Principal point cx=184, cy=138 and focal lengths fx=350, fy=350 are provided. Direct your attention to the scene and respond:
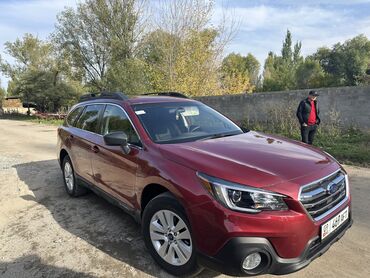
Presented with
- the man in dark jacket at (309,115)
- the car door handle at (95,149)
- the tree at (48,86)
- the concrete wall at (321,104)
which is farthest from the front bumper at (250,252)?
the tree at (48,86)

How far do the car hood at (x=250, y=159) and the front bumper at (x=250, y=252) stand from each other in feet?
1.50

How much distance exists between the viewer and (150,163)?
3512 mm

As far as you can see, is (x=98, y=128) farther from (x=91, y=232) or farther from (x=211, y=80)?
(x=211, y=80)

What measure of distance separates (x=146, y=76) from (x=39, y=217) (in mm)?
17384

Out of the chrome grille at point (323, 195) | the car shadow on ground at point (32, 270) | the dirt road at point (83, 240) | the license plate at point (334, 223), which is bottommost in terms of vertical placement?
the car shadow on ground at point (32, 270)

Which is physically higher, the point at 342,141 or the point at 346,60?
the point at 346,60

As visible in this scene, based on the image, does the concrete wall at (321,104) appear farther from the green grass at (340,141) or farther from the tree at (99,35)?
the tree at (99,35)

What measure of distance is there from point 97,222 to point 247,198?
2626 millimetres

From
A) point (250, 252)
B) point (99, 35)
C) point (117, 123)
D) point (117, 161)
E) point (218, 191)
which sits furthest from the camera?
point (99, 35)

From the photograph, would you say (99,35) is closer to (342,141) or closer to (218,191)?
(342,141)

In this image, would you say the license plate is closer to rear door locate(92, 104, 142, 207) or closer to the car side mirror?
rear door locate(92, 104, 142, 207)

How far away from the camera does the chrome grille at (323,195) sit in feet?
9.31

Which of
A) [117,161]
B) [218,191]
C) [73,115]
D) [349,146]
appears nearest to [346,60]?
[349,146]

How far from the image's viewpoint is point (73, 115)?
609cm
